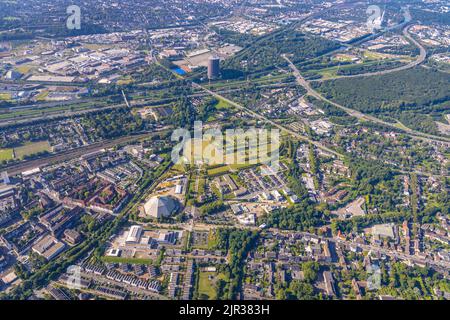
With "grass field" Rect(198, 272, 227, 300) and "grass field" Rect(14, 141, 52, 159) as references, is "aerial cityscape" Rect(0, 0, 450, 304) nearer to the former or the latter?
"grass field" Rect(198, 272, 227, 300)

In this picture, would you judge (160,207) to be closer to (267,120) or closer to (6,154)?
(6,154)

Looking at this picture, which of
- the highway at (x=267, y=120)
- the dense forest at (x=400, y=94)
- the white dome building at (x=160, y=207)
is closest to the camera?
the white dome building at (x=160, y=207)

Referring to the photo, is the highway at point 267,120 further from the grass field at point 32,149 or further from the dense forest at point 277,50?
the grass field at point 32,149

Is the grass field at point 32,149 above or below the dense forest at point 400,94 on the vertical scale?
below

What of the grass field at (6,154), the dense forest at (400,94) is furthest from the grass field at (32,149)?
the dense forest at (400,94)

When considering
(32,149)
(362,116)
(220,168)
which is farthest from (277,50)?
(32,149)

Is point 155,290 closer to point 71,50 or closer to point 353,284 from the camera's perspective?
point 353,284

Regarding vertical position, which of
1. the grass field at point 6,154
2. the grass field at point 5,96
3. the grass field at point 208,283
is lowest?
the grass field at point 208,283
